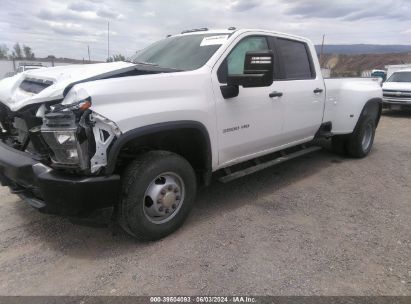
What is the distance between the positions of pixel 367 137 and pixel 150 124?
4.89 metres

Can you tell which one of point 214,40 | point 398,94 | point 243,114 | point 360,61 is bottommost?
point 398,94

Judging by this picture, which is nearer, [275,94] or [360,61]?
[275,94]

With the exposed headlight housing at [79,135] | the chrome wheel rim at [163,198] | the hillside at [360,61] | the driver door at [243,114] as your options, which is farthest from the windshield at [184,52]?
the hillside at [360,61]

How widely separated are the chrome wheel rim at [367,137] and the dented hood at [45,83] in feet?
15.2

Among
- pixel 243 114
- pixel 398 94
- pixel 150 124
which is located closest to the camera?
pixel 150 124

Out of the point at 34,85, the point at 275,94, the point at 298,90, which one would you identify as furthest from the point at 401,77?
the point at 34,85

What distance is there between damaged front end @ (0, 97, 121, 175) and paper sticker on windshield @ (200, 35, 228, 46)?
5.48 ft

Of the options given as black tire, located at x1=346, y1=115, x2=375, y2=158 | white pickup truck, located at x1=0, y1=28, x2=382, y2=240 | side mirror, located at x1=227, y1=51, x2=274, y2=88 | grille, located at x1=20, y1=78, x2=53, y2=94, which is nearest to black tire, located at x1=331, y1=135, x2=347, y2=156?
black tire, located at x1=346, y1=115, x2=375, y2=158

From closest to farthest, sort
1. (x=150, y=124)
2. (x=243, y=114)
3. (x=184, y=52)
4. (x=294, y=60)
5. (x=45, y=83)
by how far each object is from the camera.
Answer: (x=150, y=124)
(x=45, y=83)
(x=243, y=114)
(x=184, y=52)
(x=294, y=60)

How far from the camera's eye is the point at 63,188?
295 centimetres

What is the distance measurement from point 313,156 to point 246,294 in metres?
4.40

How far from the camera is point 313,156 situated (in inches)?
268

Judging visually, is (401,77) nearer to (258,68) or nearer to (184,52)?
(184,52)

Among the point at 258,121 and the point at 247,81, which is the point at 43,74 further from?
the point at 258,121
